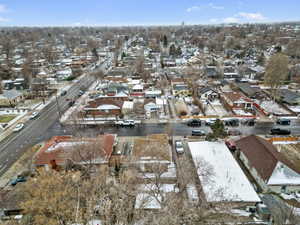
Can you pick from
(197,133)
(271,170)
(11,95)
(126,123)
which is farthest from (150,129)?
(11,95)

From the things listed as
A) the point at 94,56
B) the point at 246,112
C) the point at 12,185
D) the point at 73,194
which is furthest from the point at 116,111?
the point at 94,56

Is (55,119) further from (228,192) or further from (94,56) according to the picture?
(94,56)

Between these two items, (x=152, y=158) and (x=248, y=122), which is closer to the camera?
→ (x=152, y=158)

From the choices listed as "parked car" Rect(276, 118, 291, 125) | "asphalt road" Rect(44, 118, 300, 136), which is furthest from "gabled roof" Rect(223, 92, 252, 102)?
"parked car" Rect(276, 118, 291, 125)

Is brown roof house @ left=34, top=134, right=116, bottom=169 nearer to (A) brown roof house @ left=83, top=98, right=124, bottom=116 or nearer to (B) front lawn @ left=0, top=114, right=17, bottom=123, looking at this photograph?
(A) brown roof house @ left=83, top=98, right=124, bottom=116

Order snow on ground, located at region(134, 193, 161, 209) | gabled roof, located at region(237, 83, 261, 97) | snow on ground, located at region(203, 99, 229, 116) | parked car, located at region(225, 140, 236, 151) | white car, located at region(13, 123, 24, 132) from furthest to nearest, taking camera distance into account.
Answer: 1. gabled roof, located at region(237, 83, 261, 97)
2. snow on ground, located at region(203, 99, 229, 116)
3. white car, located at region(13, 123, 24, 132)
4. parked car, located at region(225, 140, 236, 151)
5. snow on ground, located at region(134, 193, 161, 209)

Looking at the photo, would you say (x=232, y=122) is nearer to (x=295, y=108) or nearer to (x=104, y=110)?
(x=295, y=108)

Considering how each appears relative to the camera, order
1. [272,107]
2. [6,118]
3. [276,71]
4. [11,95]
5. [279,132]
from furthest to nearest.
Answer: [11,95] → [276,71] → [272,107] → [6,118] → [279,132]
